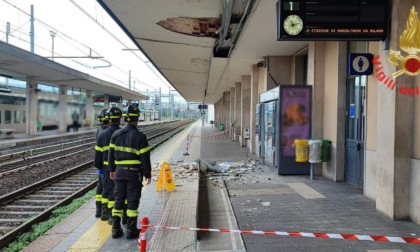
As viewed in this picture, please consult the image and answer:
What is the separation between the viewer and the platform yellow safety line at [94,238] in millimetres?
5016

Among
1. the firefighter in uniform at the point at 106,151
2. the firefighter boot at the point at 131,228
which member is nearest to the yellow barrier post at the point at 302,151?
the firefighter in uniform at the point at 106,151

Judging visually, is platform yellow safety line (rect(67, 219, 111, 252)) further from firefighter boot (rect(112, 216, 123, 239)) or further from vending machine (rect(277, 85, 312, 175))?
vending machine (rect(277, 85, 312, 175))

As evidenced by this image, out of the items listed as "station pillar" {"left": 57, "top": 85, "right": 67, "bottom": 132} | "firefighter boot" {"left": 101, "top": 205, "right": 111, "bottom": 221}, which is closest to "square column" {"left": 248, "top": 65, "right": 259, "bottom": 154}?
"firefighter boot" {"left": 101, "top": 205, "right": 111, "bottom": 221}

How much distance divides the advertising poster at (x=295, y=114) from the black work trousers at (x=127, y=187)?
5.99 meters

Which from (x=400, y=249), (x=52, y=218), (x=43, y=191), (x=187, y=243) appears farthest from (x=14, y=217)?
(x=400, y=249)

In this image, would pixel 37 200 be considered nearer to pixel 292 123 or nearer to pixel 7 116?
pixel 7 116

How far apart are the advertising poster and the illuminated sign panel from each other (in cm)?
430

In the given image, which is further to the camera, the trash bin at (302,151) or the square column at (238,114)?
the square column at (238,114)

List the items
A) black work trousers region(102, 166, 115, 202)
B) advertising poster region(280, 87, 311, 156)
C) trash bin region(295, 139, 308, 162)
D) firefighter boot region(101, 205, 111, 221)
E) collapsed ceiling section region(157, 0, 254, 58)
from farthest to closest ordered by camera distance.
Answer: advertising poster region(280, 87, 311, 156) < trash bin region(295, 139, 308, 162) < collapsed ceiling section region(157, 0, 254, 58) < firefighter boot region(101, 205, 111, 221) < black work trousers region(102, 166, 115, 202)

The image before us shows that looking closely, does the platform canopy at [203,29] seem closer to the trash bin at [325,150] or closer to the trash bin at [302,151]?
the trash bin at [302,151]

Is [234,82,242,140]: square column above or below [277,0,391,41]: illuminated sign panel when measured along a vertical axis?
below

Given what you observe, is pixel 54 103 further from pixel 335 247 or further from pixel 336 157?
pixel 336 157

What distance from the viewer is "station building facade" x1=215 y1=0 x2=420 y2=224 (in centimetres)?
592

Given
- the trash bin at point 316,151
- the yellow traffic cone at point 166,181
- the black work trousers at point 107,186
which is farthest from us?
the trash bin at point 316,151
